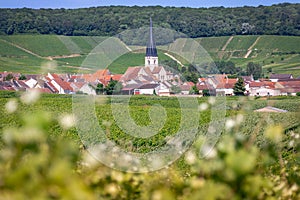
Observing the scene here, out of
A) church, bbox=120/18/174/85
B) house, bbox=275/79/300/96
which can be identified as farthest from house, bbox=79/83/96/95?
house, bbox=275/79/300/96

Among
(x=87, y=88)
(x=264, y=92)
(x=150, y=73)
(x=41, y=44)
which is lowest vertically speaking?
(x=264, y=92)

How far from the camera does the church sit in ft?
194

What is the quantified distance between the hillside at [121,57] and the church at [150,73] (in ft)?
82.9

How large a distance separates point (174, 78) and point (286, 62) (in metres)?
42.9

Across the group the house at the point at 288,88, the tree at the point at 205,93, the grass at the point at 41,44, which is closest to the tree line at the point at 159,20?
the grass at the point at 41,44

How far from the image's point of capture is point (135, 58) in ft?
368

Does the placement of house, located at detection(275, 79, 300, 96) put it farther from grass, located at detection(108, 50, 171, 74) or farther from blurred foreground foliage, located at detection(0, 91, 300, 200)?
blurred foreground foliage, located at detection(0, 91, 300, 200)

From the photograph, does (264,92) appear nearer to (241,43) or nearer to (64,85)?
(64,85)

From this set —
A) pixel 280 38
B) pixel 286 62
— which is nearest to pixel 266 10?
pixel 280 38

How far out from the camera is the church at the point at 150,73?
2329 inches

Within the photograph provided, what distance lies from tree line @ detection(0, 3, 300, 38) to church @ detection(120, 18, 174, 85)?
6352cm

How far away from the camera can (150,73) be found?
214 feet

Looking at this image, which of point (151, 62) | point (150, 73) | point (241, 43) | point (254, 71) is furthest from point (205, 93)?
point (241, 43)

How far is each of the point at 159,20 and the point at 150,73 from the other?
86.0 m
